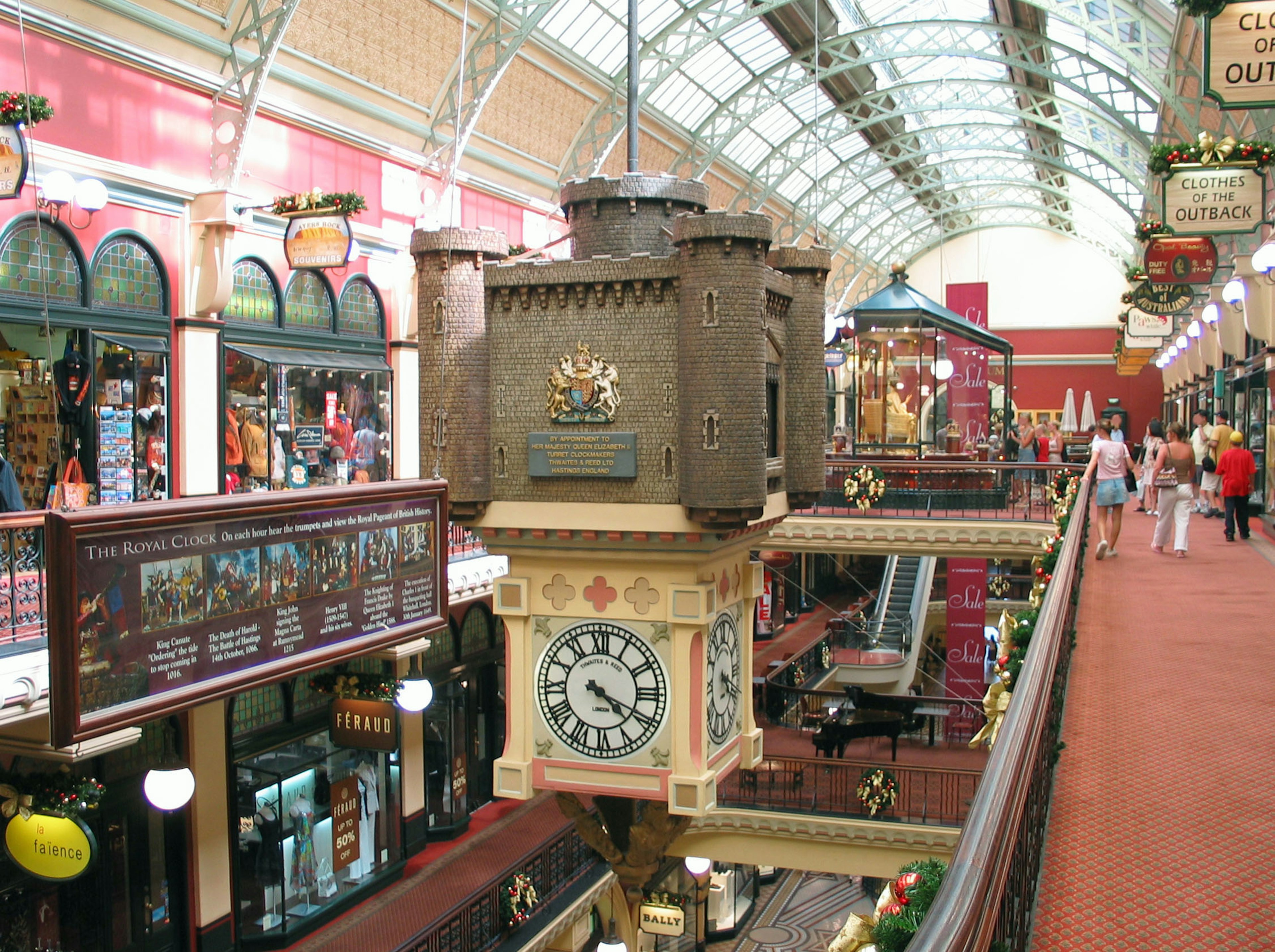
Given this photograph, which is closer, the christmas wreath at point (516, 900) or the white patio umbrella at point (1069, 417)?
the christmas wreath at point (516, 900)

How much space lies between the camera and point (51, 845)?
9.52 metres

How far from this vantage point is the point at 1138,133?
2600 cm

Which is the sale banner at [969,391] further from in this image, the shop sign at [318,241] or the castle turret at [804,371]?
the castle turret at [804,371]

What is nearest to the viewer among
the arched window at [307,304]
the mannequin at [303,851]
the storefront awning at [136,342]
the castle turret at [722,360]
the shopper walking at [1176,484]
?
the castle turret at [722,360]

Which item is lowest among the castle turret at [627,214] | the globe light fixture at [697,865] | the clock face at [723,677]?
the globe light fixture at [697,865]

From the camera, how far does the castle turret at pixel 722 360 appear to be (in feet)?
27.1

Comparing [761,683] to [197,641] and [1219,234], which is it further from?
[197,641]

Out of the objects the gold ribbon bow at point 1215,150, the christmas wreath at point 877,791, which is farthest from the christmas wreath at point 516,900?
the gold ribbon bow at point 1215,150

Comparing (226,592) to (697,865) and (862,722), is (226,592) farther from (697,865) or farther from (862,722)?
(862,722)

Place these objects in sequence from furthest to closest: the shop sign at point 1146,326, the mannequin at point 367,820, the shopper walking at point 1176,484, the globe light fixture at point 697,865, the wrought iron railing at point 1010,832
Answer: the shop sign at point 1146,326
the globe light fixture at point 697,865
the mannequin at point 367,820
the shopper walking at point 1176,484
the wrought iron railing at point 1010,832

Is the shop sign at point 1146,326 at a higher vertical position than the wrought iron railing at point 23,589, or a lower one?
higher

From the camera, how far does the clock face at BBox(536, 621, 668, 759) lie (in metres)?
9.05

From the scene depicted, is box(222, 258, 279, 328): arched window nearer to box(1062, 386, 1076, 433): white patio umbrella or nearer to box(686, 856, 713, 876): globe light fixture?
box(686, 856, 713, 876): globe light fixture

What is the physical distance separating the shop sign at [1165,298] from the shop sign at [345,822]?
15859 mm
